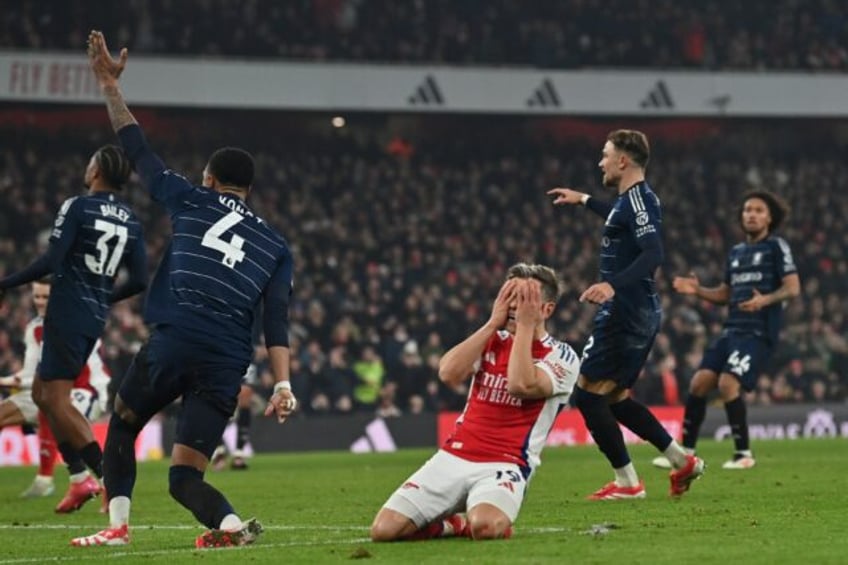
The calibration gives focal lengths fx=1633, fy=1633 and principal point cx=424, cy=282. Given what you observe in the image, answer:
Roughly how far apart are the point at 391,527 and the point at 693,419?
23.5ft

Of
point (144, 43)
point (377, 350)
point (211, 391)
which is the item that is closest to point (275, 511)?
point (211, 391)

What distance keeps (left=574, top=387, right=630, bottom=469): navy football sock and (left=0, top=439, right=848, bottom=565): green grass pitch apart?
403mm

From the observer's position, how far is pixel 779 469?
15125 mm

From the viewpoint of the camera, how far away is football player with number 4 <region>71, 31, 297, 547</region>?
26.8ft

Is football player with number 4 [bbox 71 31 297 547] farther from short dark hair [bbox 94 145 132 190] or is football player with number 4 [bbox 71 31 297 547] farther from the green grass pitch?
short dark hair [bbox 94 145 132 190]

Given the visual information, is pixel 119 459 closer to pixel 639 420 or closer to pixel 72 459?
pixel 72 459

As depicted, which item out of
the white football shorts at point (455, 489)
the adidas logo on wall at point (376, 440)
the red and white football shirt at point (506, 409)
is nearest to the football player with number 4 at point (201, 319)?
the white football shorts at point (455, 489)

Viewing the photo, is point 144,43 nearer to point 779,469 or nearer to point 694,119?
point 694,119

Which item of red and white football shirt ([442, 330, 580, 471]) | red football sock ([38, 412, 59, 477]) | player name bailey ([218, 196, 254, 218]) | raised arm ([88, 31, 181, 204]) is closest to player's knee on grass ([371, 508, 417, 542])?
red and white football shirt ([442, 330, 580, 471])

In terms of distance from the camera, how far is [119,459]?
8.48m

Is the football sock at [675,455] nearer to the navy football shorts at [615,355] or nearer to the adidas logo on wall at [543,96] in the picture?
the navy football shorts at [615,355]

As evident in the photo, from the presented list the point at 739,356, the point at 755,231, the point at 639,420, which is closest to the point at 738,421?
the point at 739,356

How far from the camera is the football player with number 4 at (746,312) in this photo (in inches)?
591

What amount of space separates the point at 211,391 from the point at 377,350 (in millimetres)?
19980
